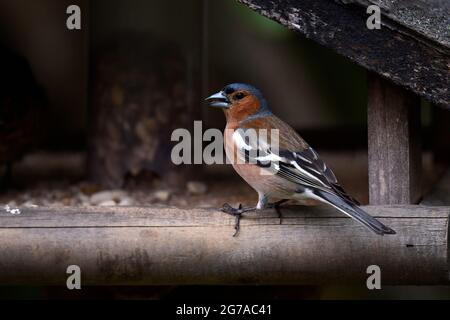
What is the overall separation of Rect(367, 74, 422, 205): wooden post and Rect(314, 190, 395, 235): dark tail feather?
0.47m

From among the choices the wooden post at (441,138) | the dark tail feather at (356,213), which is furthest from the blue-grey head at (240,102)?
the wooden post at (441,138)

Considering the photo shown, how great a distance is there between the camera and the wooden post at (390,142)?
3529 mm

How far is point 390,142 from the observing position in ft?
11.7

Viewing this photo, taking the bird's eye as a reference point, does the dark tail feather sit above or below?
below

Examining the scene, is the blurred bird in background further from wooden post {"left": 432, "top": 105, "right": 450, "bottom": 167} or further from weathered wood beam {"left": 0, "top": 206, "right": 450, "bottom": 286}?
wooden post {"left": 432, "top": 105, "right": 450, "bottom": 167}

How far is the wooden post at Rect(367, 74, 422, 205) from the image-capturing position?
353 centimetres

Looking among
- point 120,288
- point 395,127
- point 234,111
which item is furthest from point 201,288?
point 395,127

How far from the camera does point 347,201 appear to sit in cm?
313

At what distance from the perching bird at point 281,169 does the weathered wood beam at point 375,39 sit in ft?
1.33

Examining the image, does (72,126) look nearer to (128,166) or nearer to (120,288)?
(128,166)

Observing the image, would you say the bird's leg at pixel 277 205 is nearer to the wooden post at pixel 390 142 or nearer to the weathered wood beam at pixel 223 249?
the weathered wood beam at pixel 223 249

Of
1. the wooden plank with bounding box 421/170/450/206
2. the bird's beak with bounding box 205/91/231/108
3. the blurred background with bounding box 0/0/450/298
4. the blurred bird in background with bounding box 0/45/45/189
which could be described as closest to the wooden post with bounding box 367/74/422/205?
the wooden plank with bounding box 421/170/450/206

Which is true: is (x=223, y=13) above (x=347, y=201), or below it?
above
